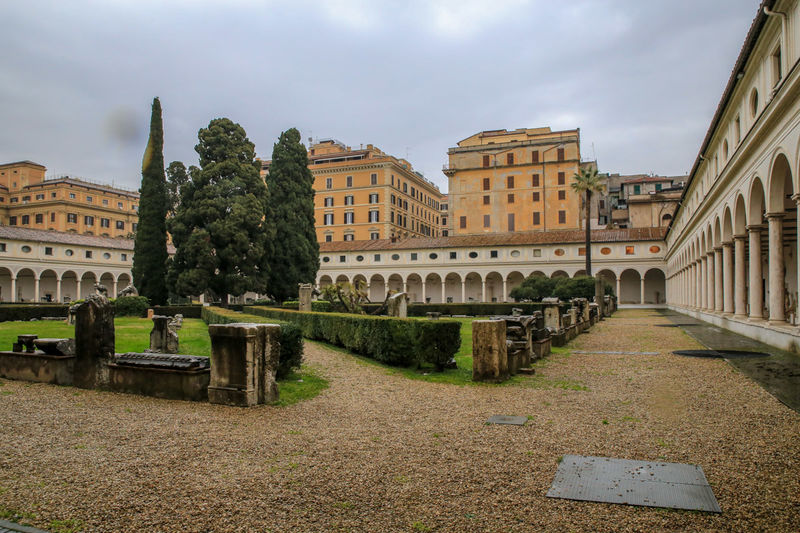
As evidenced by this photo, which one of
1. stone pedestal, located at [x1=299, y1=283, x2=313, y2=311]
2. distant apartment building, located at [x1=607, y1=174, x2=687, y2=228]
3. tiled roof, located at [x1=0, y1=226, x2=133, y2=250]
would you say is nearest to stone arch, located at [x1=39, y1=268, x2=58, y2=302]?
tiled roof, located at [x1=0, y1=226, x2=133, y2=250]

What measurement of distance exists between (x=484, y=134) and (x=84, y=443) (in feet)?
235

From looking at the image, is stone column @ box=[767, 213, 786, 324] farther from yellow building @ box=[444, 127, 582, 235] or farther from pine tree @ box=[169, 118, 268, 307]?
yellow building @ box=[444, 127, 582, 235]

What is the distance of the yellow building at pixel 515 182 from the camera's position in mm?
65688

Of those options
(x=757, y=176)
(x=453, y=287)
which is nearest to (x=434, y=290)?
(x=453, y=287)

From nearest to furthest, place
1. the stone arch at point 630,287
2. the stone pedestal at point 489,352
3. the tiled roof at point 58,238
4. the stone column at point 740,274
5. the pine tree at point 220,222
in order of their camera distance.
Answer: the stone pedestal at point 489,352 < the stone column at point 740,274 < the pine tree at point 220,222 < the tiled roof at point 58,238 < the stone arch at point 630,287

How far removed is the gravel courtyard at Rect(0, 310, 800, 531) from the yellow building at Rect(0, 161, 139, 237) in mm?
80974

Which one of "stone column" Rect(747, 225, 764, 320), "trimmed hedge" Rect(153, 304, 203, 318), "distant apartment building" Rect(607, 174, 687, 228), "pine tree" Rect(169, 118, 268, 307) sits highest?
"distant apartment building" Rect(607, 174, 687, 228)

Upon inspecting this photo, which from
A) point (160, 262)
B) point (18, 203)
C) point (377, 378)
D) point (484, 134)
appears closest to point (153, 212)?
point (160, 262)

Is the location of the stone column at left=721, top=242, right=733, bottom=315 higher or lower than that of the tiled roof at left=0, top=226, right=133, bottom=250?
lower

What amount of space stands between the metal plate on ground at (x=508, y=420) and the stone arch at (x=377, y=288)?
5556 cm

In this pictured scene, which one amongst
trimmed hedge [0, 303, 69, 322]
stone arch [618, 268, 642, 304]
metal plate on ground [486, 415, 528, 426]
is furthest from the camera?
stone arch [618, 268, 642, 304]

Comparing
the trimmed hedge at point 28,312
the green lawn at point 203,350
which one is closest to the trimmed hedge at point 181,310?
the trimmed hedge at point 28,312

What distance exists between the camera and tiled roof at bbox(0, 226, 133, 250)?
4956cm

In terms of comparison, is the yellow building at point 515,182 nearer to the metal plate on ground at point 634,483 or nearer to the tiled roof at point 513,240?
the tiled roof at point 513,240
